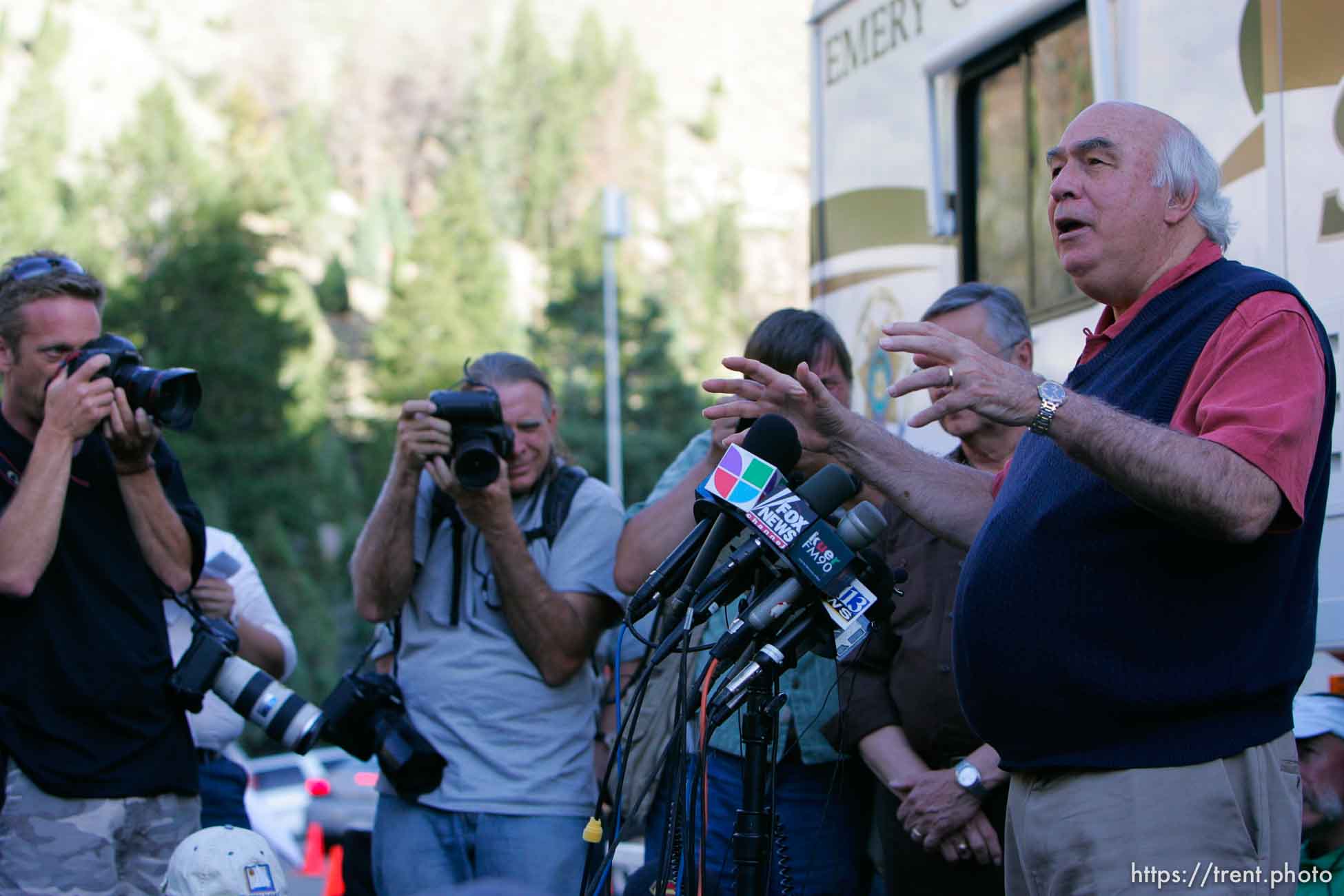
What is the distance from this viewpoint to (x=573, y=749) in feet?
13.8

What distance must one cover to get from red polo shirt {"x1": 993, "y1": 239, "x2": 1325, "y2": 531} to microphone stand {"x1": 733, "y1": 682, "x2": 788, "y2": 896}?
847mm

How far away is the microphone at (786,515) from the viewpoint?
264 centimetres

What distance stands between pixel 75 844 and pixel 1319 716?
2.95 m

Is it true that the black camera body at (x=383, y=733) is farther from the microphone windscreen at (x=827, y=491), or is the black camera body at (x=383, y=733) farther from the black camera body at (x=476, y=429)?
the microphone windscreen at (x=827, y=491)

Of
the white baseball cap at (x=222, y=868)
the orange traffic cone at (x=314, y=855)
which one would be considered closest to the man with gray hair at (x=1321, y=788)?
the white baseball cap at (x=222, y=868)

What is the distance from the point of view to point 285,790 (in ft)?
68.3

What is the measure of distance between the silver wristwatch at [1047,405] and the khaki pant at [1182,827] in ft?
1.99

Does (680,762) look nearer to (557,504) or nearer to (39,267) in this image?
(557,504)

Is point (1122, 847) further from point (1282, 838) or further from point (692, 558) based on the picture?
point (692, 558)

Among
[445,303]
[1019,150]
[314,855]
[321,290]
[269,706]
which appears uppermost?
[321,290]

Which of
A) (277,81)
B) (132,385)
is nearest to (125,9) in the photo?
(277,81)

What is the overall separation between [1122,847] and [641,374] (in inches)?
1505

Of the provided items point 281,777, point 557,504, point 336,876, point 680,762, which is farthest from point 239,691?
point 281,777

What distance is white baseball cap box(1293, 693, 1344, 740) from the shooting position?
3.50 meters
